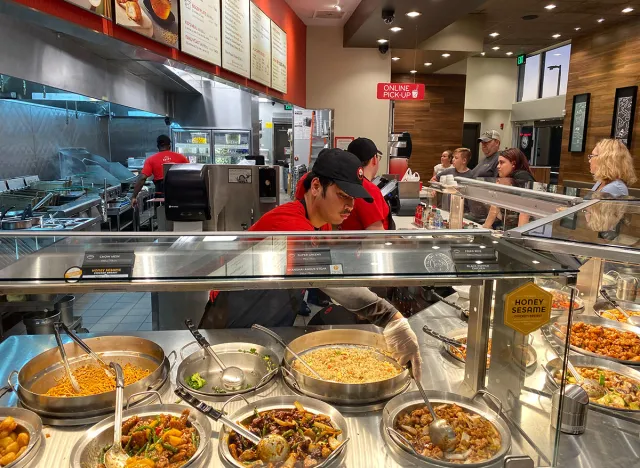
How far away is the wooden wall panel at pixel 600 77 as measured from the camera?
7855mm

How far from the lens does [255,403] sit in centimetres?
148

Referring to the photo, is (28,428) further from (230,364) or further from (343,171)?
(343,171)

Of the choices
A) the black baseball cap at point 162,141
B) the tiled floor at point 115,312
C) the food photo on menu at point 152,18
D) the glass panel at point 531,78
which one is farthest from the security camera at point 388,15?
the glass panel at point 531,78

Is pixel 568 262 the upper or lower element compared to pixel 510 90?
lower

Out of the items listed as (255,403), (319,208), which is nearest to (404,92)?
(319,208)

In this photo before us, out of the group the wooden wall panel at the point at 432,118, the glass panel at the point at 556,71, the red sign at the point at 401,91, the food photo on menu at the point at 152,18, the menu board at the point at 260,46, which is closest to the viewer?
the food photo on menu at the point at 152,18

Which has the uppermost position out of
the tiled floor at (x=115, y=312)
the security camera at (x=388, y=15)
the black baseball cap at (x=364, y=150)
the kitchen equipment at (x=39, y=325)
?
the security camera at (x=388, y=15)

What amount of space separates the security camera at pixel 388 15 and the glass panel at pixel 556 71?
800 cm

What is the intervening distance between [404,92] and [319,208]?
5.59m

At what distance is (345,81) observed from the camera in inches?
338

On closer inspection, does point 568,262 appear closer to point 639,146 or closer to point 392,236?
point 392,236

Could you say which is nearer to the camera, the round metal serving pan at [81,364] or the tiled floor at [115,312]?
the round metal serving pan at [81,364]

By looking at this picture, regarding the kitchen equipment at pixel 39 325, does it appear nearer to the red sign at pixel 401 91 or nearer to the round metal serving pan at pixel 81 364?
the round metal serving pan at pixel 81 364

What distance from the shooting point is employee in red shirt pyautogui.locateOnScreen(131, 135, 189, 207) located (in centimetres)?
698
